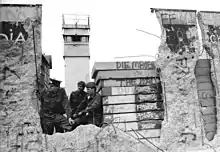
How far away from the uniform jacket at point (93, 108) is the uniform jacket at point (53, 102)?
235 mm

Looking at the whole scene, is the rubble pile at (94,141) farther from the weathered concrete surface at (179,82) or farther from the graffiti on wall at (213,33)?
the graffiti on wall at (213,33)

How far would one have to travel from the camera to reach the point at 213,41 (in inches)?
164

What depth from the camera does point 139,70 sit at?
152 inches

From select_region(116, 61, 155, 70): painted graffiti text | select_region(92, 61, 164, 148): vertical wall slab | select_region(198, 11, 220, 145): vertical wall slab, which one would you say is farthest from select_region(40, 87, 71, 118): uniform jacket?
select_region(198, 11, 220, 145): vertical wall slab

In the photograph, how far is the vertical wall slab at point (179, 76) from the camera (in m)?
3.75

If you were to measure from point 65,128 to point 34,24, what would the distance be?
5.69ft

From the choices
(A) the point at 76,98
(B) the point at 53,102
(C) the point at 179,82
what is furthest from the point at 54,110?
(C) the point at 179,82

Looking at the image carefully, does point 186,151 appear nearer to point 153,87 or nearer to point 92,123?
point 153,87

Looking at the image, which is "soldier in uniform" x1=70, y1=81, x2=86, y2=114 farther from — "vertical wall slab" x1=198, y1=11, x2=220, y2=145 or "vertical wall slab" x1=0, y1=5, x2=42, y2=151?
"vertical wall slab" x1=198, y1=11, x2=220, y2=145

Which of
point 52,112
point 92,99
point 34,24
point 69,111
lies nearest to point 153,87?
point 92,99

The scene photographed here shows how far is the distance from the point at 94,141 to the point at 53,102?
90cm

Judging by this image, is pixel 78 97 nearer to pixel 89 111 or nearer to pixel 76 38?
pixel 89 111

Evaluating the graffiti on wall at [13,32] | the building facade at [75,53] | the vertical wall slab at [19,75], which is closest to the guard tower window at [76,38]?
the building facade at [75,53]

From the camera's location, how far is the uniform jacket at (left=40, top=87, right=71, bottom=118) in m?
3.61
